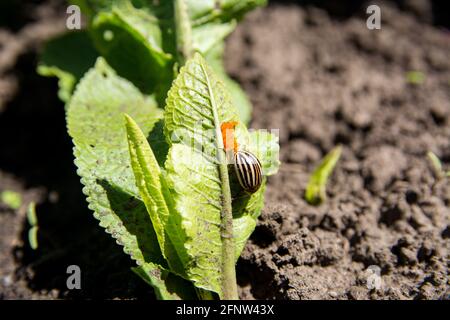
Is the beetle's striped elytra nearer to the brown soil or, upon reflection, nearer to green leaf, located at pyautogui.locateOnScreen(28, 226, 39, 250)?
the brown soil

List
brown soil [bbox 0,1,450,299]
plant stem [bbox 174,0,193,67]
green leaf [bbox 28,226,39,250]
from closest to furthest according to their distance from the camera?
brown soil [bbox 0,1,450,299] < green leaf [bbox 28,226,39,250] < plant stem [bbox 174,0,193,67]

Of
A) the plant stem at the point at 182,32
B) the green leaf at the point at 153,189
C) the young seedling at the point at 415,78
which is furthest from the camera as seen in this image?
the young seedling at the point at 415,78

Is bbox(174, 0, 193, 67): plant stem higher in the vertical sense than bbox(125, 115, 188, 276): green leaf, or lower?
higher

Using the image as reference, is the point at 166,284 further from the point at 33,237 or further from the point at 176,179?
the point at 33,237

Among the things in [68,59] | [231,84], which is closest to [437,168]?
[231,84]

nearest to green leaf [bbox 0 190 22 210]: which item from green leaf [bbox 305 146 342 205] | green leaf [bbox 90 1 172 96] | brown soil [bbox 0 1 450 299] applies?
brown soil [bbox 0 1 450 299]

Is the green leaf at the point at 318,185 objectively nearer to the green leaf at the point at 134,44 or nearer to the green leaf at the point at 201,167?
the green leaf at the point at 201,167

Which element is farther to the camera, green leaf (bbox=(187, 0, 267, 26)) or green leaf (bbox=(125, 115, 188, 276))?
green leaf (bbox=(187, 0, 267, 26))

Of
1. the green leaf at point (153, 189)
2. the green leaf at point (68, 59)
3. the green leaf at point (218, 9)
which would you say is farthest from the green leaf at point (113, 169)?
the green leaf at point (218, 9)
